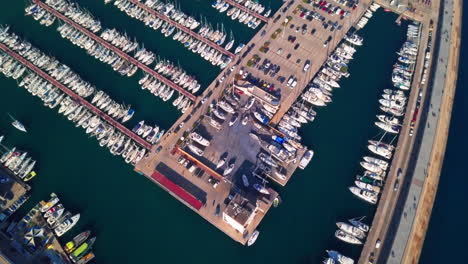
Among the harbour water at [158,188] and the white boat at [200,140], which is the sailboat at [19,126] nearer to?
the harbour water at [158,188]

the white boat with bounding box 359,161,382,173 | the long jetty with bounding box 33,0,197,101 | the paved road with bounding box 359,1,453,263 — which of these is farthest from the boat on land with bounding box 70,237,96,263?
the white boat with bounding box 359,161,382,173

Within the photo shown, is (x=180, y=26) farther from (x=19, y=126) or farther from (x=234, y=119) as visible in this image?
(x=19, y=126)

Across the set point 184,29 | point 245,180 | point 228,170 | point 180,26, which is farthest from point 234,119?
point 180,26

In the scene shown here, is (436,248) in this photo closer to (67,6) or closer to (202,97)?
(202,97)

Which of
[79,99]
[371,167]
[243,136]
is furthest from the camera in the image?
[79,99]

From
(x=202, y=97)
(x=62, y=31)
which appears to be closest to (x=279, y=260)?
(x=202, y=97)
